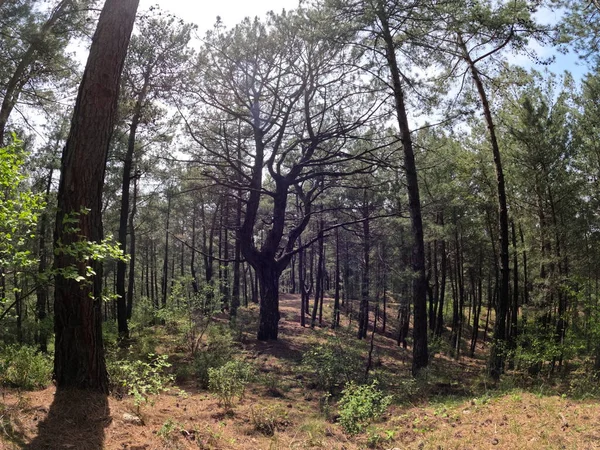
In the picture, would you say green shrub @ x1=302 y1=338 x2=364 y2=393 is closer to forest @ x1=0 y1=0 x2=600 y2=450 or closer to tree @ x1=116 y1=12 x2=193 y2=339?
forest @ x1=0 y1=0 x2=600 y2=450

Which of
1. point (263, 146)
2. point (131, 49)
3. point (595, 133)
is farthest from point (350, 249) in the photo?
point (131, 49)

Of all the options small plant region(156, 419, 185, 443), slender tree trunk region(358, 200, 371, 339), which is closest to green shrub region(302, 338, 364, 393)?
small plant region(156, 419, 185, 443)

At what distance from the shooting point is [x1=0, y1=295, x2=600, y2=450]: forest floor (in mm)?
4355

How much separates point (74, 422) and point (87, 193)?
2.77 meters

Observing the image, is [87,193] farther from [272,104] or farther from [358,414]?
[272,104]

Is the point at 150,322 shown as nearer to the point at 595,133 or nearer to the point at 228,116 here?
the point at 228,116

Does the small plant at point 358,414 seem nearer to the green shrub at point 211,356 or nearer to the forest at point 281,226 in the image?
the forest at point 281,226

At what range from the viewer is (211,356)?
9.74 meters

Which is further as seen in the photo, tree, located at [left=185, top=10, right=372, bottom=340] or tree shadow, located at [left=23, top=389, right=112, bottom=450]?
tree, located at [left=185, top=10, right=372, bottom=340]

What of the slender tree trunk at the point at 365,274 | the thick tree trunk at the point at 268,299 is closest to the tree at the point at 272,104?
the thick tree trunk at the point at 268,299

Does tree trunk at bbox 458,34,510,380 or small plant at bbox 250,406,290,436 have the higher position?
tree trunk at bbox 458,34,510,380

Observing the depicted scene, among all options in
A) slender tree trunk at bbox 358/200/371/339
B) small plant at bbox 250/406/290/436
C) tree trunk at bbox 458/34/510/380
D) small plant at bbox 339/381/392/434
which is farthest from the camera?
slender tree trunk at bbox 358/200/371/339

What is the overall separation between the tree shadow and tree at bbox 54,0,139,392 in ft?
0.80

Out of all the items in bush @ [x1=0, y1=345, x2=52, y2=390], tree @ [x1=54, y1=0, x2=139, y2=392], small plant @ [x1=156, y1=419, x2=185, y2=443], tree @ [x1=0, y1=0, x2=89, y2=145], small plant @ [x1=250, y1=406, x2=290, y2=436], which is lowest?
small plant @ [x1=250, y1=406, x2=290, y2=436]
